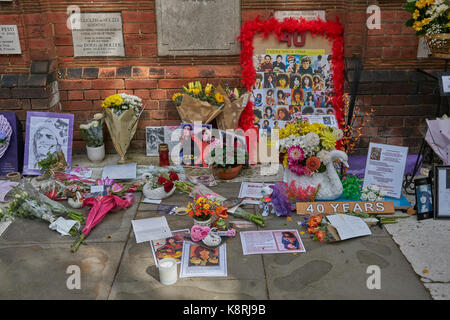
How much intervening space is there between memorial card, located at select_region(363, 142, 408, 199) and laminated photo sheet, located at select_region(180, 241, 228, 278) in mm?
1798

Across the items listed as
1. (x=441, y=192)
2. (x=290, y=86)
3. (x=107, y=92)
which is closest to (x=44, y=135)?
(x=107, y=92)

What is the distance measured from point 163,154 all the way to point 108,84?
1.21 metres

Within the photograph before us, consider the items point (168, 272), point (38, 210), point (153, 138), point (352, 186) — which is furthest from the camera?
point (153, 138)

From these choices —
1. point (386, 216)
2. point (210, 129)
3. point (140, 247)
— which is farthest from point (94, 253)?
point (386, 216)

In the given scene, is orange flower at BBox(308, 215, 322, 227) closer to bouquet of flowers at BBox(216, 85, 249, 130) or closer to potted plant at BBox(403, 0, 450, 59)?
bouquet of flowers at BBox(216, 85, 249, 130)

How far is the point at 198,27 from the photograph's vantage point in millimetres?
5645

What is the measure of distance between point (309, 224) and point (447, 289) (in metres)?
1.25

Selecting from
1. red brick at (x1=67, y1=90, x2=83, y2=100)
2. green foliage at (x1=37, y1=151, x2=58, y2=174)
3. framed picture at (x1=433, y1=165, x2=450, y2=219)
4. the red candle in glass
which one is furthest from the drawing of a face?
framed picture at (x1=433, y1=165, x2=450, y2=219)

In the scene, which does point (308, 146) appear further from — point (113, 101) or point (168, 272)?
point (113, 101)

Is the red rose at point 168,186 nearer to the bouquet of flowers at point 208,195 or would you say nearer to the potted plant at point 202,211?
the bouquet of flowers at point 208,195

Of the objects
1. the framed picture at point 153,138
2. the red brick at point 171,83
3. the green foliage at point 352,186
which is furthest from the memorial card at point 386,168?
the framed picture at point 153,138

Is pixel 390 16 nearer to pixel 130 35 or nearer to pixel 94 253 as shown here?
pixel 130 35

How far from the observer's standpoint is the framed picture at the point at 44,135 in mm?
5512

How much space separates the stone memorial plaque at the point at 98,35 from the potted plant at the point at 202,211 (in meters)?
2.65
